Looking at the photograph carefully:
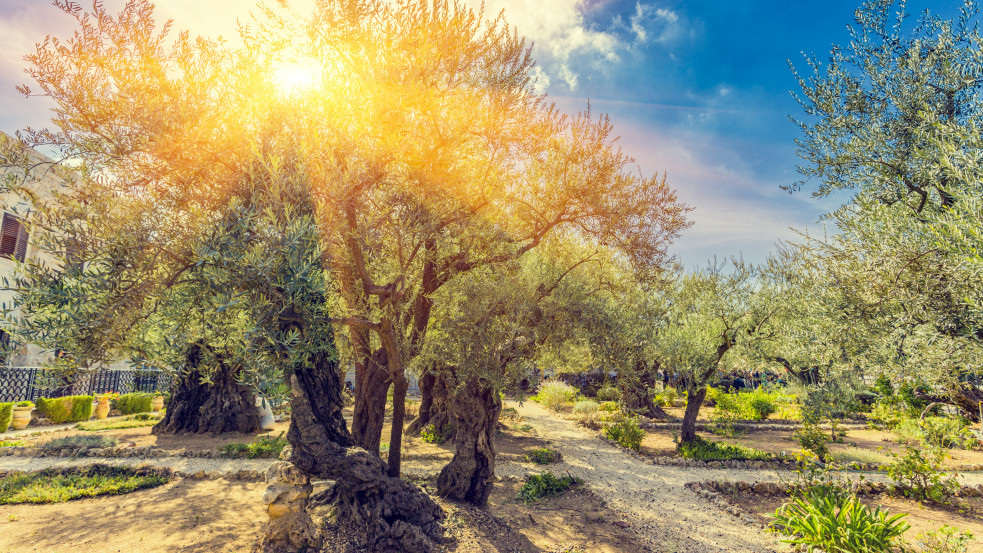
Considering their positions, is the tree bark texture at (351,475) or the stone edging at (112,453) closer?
the tree bark texture at (351,475)

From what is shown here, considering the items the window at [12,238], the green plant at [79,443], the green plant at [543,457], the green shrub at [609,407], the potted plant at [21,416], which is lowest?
the green plant at [543,457]

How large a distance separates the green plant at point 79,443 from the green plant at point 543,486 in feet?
39.6

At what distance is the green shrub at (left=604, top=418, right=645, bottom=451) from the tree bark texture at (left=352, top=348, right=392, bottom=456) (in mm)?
10076

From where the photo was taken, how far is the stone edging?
12.3 m

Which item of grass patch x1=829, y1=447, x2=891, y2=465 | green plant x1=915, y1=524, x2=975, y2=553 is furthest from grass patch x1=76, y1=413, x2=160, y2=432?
grass patch x1=829, y1=447, x2=891, y2=465

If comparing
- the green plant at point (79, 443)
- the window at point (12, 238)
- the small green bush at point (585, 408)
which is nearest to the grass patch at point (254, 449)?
the green plant at point (79, 443)

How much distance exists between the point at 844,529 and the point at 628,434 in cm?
961

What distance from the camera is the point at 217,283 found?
16.9ft

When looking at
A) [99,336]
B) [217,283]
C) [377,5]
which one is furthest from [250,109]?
[99,336]

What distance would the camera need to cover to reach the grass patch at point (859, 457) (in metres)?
13.5

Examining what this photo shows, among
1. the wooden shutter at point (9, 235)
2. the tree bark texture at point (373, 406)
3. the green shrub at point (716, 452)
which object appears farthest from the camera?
the wooden shutter at point (9, 235)

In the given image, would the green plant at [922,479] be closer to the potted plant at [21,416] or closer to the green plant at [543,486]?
the green plant at [543,486]

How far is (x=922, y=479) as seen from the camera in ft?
36.3

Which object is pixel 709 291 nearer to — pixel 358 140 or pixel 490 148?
pixel 490 148
